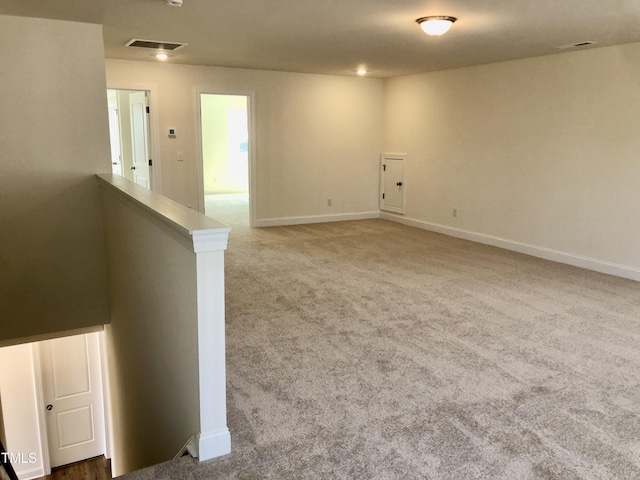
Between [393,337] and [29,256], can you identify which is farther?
[29,256]

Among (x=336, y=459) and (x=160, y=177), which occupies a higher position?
(x=160, y=177)

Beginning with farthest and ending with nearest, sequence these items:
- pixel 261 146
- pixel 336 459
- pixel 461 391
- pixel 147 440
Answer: pixel 261 146
pixel 147 440
pixel 461 391
pixel 336 459

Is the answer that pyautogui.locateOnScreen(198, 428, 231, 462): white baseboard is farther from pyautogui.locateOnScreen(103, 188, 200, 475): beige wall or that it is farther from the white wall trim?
the white wall trim

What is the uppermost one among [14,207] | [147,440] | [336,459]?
[14,207]

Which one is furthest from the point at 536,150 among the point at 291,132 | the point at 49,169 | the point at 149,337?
the point at 49,169

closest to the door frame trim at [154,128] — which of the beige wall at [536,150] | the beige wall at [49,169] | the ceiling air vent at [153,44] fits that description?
the ceiling air vent at [153,44]

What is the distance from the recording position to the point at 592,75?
500 cm

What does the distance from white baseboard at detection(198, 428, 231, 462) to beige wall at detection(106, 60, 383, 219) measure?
16.7 ft

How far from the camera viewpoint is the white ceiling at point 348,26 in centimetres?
349

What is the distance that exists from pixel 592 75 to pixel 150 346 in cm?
491

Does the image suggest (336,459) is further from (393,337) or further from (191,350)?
(393,337)

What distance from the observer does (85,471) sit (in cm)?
687

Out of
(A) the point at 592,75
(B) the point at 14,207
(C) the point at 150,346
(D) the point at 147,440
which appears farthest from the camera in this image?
(A) the point at 592,75

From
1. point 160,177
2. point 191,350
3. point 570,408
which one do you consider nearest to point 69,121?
point 160,177
